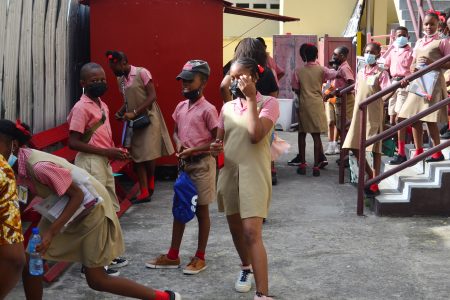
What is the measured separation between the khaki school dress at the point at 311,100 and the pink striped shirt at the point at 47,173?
6.17 meters

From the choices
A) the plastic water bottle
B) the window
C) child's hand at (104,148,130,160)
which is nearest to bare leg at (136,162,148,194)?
child's hand at (104,148,130,160)

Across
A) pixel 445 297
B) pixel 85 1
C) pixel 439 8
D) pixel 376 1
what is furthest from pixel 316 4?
pixel 445 297

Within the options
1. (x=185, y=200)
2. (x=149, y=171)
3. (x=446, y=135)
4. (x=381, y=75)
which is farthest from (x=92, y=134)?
(x=446, y=135)

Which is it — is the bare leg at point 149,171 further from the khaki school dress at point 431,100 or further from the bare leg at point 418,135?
the bare leg at point 418,135

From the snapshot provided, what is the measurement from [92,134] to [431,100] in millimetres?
3977

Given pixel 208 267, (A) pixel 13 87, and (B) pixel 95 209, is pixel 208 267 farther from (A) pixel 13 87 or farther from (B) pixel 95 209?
(A) pixel 13 87

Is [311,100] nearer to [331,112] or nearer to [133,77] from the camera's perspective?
[331,112]

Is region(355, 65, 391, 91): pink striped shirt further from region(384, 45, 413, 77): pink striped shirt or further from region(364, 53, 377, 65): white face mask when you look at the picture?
region(384, 45, 413, 77): pink striped shirt

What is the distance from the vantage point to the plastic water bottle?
4.26m

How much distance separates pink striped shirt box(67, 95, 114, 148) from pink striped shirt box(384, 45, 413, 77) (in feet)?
14.8

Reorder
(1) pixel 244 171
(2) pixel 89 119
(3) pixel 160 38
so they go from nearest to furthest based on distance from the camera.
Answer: (1) pixel 244 171, (2) pixel 89 119, (3) pixel 160 38

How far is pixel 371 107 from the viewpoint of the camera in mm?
8328

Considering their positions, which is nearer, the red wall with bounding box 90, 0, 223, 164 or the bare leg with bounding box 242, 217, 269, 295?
the bare leg with bounding box 242, 217, 269, 295

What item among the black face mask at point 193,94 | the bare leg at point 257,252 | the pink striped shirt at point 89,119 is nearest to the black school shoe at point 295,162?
the black face mask at point 193,94
